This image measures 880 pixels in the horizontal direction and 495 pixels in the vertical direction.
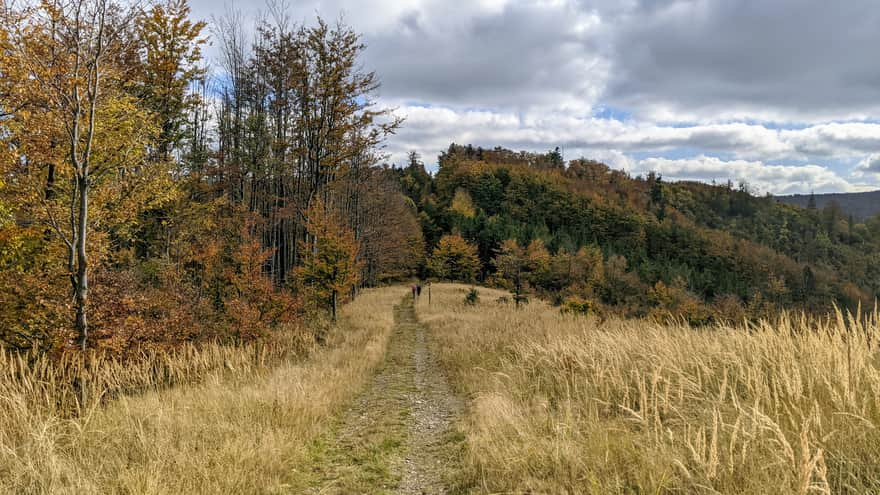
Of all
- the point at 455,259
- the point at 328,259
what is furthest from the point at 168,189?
the point at 455,259

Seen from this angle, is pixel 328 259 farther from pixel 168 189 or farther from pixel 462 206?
pixel 462 206

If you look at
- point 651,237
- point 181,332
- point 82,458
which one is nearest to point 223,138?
point 181,332

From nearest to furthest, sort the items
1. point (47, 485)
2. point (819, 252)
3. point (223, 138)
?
point (47, 485)
point (223, 138)
point (819, 252)

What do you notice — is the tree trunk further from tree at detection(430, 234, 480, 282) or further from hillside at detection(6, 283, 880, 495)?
tree at detection(430, 234, 480, 282)

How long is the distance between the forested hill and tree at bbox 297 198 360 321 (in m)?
12.9

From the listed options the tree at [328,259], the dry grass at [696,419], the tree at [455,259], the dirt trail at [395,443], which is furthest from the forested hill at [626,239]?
the dry grass at [696,419]

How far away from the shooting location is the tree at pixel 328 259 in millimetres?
17000

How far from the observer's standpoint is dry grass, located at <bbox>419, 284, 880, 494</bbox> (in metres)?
2.83

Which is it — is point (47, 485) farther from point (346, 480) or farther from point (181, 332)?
point (181, 332)

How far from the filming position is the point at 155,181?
12227mm

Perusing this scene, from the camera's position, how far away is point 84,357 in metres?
6.00

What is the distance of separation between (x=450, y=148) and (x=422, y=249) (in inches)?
4014

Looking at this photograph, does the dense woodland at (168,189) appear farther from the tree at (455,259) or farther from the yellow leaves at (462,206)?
the yellow leaves at (462,206)

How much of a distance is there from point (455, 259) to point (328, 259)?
163 feet
